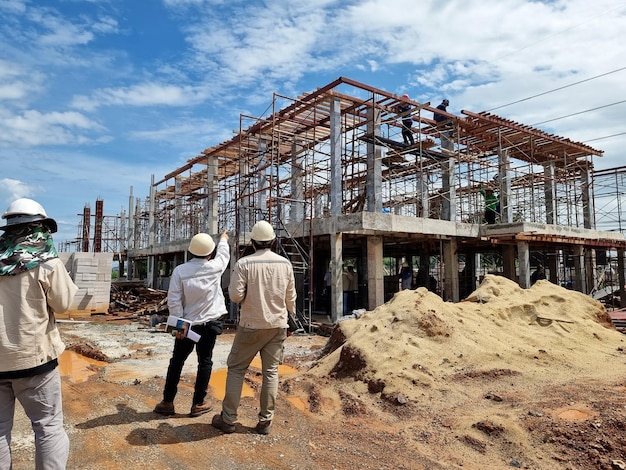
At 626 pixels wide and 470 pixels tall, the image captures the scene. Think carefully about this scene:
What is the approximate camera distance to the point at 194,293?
4047 mm

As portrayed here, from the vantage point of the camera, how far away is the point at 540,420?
382cm

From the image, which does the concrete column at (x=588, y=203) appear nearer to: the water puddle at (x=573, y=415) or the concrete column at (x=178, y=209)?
the water puddle at (x=573, y=415)

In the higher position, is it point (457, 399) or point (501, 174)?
point (501, 174)

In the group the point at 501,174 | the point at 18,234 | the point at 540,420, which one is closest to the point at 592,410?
the point at 540,420

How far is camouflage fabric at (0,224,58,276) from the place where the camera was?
246cm

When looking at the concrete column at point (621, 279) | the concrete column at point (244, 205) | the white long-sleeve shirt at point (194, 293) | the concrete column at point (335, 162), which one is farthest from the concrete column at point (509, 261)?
the white long-sleeve shirt at point (194, 293)

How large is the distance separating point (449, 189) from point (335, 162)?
5.44m

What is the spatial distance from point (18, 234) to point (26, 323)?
0.52 meters

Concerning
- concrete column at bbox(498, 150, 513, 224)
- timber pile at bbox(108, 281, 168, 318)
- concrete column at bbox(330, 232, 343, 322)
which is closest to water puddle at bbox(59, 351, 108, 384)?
concrete column at bbox(330, 232, 343, 322)

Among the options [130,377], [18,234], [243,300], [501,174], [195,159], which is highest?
[195,159]

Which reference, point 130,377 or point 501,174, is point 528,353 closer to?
point 130,377

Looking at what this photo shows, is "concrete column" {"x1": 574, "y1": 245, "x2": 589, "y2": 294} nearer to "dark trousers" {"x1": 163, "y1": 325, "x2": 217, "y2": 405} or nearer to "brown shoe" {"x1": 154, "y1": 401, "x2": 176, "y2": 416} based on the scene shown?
"dark trousers" {"x1": 163, "y1": 325, "x2": 217, "y2": 405}

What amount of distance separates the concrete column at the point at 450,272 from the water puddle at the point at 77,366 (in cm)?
1043

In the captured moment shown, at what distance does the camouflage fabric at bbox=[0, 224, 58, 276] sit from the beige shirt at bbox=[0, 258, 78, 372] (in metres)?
0.05
